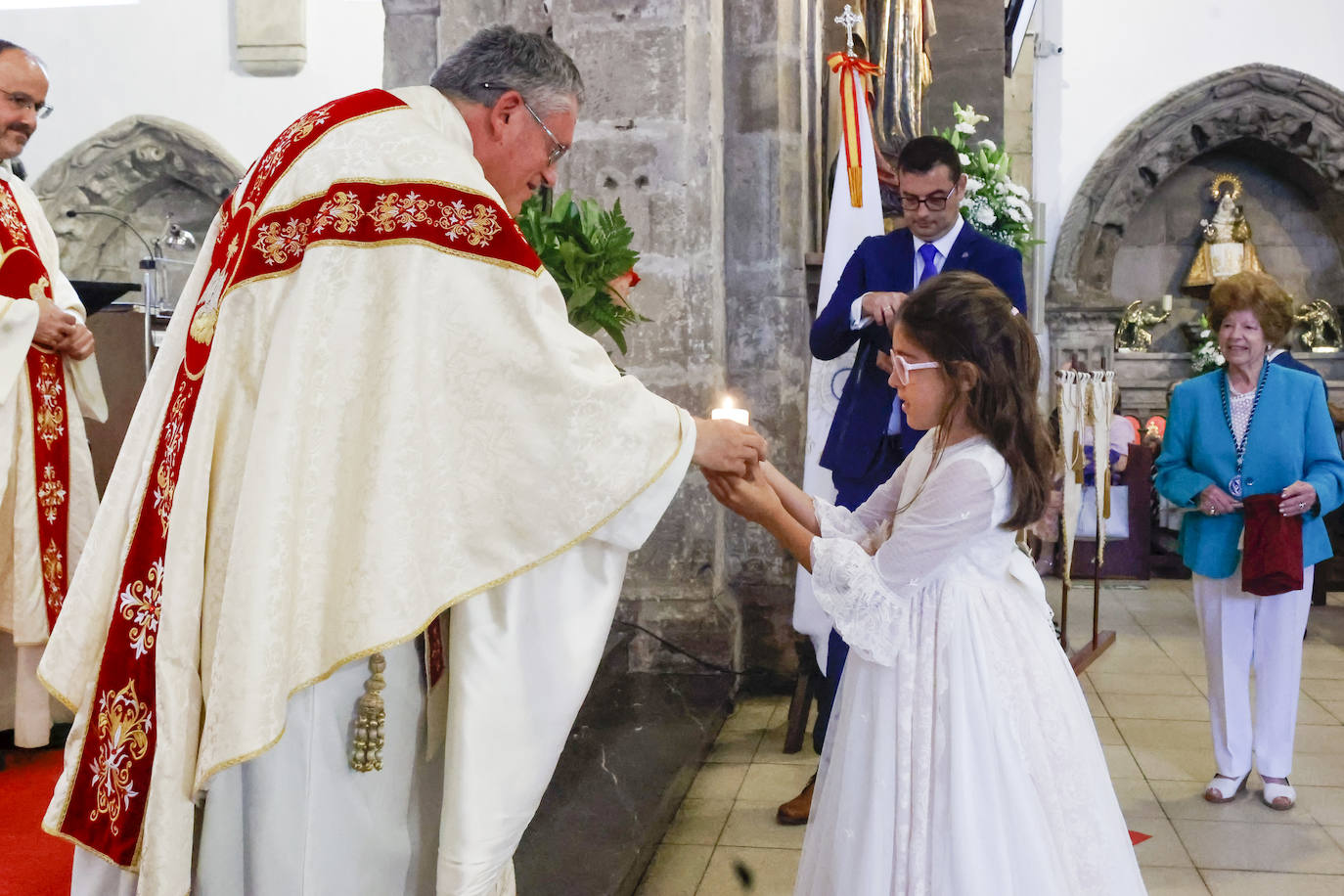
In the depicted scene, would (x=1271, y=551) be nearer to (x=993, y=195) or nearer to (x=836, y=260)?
(x=836, y=260)

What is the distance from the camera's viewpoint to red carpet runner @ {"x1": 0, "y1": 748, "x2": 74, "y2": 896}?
257 cm

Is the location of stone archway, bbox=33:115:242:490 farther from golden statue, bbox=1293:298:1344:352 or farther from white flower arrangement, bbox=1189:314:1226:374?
golden statue, bbox=1293:298:1344:352

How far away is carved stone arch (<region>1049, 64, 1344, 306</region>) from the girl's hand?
9085 millimetres

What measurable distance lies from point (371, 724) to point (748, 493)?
0.77 m

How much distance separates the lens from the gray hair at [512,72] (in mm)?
1992

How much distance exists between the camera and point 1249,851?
3.37m

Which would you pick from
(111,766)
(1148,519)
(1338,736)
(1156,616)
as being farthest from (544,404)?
(1148,519)

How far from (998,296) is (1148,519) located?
6.66 m

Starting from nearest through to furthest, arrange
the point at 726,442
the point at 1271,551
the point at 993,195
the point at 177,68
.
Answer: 1. the point at 726,442
2. the point at 1271,551
3. the point at 993,195
4. the point at 177,68

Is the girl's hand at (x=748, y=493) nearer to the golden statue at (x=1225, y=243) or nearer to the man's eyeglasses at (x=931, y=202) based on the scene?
the man's eyeglasses at (x=931, y=202)

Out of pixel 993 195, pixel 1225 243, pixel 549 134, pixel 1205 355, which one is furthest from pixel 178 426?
pixel 1225 243

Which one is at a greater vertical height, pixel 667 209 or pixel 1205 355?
pixel 667 209

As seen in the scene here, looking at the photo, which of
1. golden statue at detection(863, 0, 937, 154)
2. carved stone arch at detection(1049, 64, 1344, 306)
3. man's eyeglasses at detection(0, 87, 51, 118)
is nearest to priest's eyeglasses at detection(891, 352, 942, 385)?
man's eyeglasses at detection(0, 87, 51, 118)

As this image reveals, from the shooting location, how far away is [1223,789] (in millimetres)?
3756
